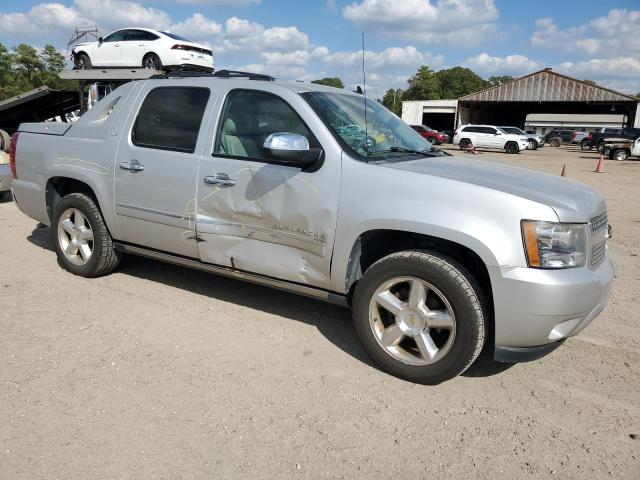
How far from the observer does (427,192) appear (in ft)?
10.3

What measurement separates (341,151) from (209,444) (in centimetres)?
190

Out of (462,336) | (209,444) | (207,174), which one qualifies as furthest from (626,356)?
(207,174)

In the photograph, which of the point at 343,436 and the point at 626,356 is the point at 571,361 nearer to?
the point at 626,356

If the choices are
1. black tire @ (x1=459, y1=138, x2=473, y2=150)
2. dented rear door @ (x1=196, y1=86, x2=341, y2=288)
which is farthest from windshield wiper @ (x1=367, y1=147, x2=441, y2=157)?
black tire @ (x1=459, y1=138, x2=473, y2=150)

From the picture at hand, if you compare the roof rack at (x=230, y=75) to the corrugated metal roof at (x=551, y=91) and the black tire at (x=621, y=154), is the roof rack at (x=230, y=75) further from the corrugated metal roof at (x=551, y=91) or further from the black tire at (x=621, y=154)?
the corrugated metal roof at (x=551, y=91)

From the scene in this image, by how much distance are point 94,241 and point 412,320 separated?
3.02m

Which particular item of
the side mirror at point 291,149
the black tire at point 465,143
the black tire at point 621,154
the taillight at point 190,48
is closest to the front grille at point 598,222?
the side mirror at point 291,149

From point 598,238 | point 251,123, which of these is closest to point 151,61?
point 251,123

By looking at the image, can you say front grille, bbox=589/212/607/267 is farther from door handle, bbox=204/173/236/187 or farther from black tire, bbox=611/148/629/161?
black tire, bbox=611/148/629/161

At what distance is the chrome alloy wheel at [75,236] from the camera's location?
16.0 ft

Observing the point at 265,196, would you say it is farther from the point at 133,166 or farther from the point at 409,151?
the point at 133,166

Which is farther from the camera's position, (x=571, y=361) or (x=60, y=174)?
(x=60, y=174)

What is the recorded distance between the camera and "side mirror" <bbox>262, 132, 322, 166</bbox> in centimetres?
336

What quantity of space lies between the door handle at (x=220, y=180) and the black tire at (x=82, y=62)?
1097cm
